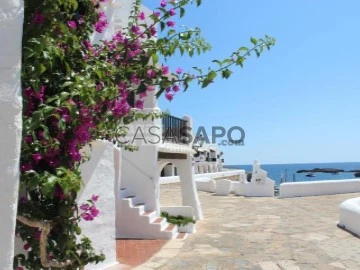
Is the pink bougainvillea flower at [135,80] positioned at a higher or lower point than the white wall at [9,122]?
higher

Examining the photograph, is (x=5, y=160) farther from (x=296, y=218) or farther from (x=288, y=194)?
(x=288, y=194)

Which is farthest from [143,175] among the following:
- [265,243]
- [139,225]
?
[265,243]

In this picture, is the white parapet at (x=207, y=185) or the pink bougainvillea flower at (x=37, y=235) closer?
the pink bougainvillea flower at (x=37, y=235)

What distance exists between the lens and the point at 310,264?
26.5 feet

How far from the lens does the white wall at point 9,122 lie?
9.19ft

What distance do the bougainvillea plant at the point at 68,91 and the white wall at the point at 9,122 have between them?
0.25 metres

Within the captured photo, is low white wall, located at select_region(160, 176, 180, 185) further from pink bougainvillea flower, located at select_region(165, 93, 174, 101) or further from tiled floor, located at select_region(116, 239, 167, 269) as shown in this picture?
pink bougainvillea flower, located at select_region(165, 93, 174, 101)

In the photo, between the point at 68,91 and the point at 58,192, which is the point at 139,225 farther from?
the point at 68,91

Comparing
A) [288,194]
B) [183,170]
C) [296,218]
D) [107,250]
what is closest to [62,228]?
[107,250]

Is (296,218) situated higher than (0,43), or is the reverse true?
(0,43)

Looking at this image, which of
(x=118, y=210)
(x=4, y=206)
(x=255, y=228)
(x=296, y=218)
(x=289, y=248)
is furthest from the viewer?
(x=296, y=218)

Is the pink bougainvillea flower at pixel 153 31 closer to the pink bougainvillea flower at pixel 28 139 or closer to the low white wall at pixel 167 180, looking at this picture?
the pink bougainvillea flower at pixel 28 139

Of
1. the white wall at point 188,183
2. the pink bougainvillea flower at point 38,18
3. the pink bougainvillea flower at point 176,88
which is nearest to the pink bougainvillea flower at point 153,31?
the pink bougainvillea flower at point 176,88

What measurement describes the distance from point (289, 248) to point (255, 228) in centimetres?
296
